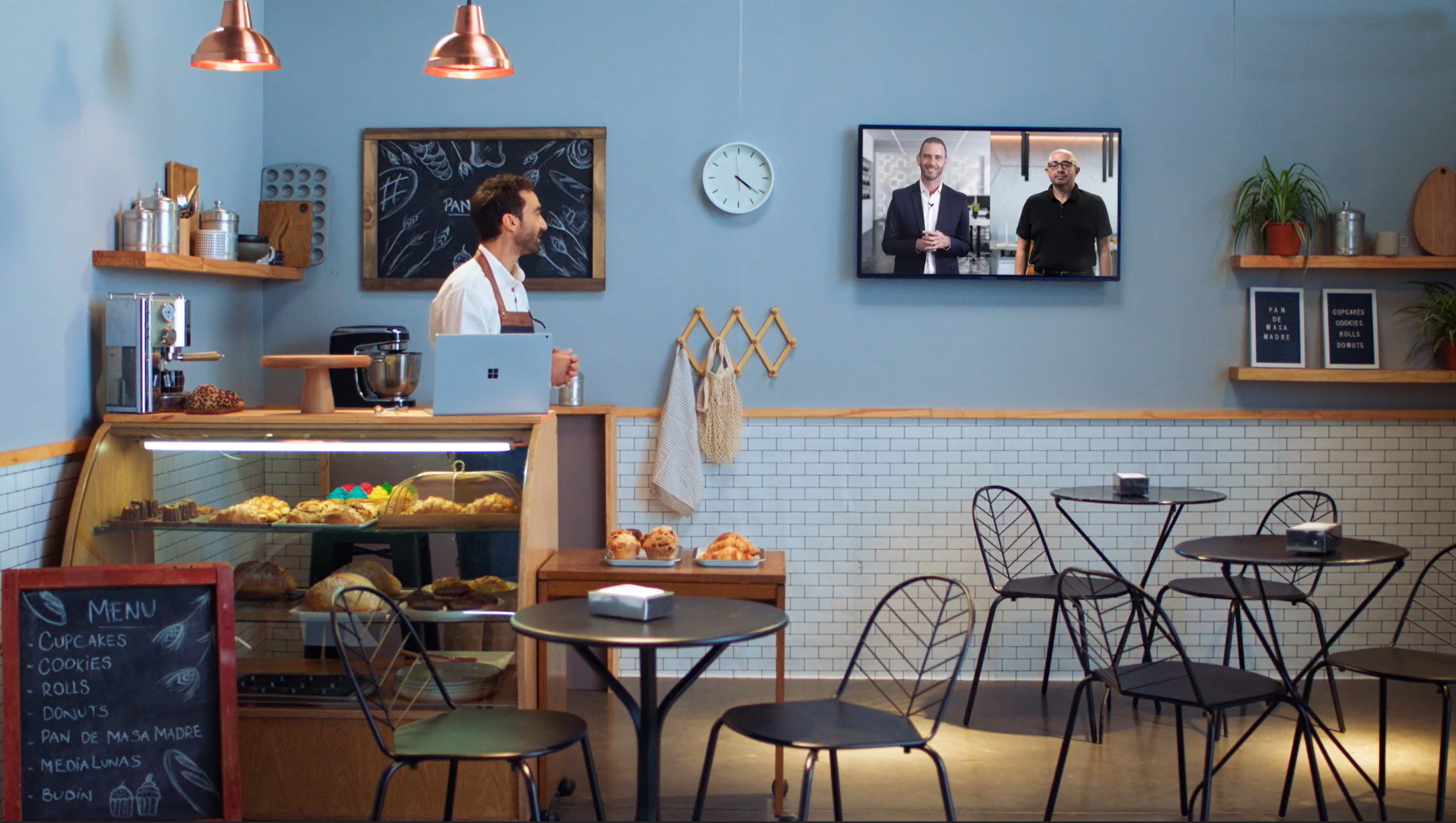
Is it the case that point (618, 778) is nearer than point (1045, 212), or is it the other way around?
point (618, 778)

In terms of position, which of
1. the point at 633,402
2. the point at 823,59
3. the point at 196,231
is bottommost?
the point at 633,402

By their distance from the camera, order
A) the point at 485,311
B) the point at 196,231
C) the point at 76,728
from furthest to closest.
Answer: the point at 196,231
the point at 485,311
the point at 76,728

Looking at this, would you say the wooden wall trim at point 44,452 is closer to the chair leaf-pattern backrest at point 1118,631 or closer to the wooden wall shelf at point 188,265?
the wooden wall shelf at point 188,265

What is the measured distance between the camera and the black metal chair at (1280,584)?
475 cm

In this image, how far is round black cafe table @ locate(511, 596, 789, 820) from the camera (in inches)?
115

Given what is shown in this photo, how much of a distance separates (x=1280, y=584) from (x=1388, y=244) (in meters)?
1.54

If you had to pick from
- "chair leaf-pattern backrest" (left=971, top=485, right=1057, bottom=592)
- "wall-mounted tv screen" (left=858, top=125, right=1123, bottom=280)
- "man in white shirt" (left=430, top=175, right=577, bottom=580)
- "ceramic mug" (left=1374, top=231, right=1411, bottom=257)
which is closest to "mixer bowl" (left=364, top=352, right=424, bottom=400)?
"man in white shirt" (left=430, top=175, right=577, bottom=580)

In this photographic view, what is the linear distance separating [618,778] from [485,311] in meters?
1.55

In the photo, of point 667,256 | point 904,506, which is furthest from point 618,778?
point 667,256

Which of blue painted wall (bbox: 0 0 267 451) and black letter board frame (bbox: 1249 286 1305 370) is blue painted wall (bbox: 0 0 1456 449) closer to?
black letter board frame (bbox: 1249 286 1305 370)

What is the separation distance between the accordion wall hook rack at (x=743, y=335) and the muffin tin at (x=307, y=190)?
1.57m

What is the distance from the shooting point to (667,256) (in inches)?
223

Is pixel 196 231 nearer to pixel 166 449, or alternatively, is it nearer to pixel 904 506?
pixel 166 449

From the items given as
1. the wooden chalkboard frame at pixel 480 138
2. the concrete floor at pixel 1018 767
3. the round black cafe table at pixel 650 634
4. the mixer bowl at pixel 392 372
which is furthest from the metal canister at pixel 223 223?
the round black cafe table at pixel 650 634
